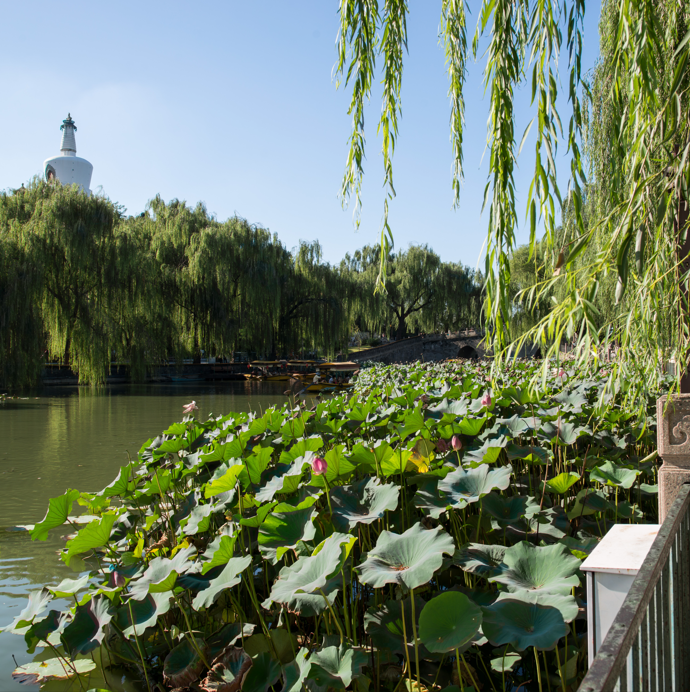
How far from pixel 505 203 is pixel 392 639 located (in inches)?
45.9

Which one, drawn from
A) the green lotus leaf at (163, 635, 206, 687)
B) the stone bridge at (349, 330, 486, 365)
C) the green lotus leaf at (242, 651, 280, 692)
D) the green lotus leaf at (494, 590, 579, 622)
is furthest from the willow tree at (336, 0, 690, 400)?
the stone bridge at (349, 330, 486, 365)

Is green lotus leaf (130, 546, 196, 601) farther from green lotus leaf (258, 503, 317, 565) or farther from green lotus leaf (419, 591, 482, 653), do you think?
green lotus leaf (419, 591, 482, 653)

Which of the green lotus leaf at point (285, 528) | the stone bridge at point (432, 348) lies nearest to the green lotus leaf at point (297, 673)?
the green lotus leaf at point (285, 528)

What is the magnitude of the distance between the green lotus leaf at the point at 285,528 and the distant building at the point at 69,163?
5843 cm

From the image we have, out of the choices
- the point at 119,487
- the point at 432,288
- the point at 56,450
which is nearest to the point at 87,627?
the point at 119,487

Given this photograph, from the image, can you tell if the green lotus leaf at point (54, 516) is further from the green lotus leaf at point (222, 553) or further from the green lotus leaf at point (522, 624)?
the green lotus leaf at point (522, 624)

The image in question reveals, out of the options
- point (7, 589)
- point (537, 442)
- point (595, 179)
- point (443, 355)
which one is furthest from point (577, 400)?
point (443, 355)

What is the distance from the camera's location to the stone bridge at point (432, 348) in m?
30.2

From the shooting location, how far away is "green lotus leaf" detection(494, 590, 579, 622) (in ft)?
4.24

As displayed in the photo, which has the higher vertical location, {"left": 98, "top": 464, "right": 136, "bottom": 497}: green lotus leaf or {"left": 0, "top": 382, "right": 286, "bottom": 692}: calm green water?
{"left": 98, "top": 464, "right": 136, "bottom": 497}: green lotus leaf

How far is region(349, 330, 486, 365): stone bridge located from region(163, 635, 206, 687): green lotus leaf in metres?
28.0

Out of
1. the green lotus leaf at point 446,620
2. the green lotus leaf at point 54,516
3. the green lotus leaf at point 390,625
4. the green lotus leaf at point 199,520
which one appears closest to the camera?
the green lotus leaf at point 446,620

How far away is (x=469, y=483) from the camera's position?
82.0 inches

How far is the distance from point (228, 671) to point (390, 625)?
0.45 meters
